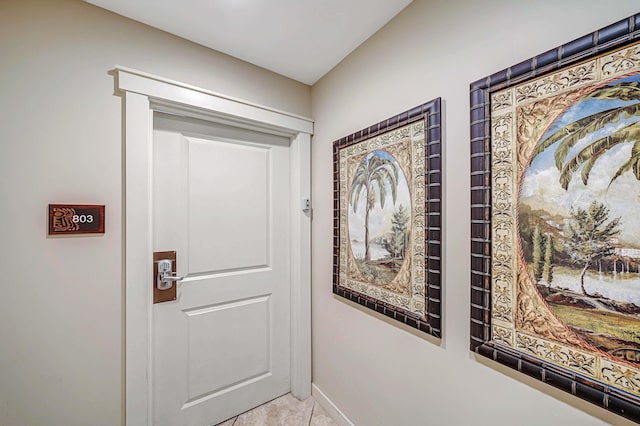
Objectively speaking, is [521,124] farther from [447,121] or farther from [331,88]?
[331,88]

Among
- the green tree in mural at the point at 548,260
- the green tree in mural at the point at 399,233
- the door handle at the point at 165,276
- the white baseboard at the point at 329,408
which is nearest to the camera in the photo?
the green tree in mural at the point at 548,260

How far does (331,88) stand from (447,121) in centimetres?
95

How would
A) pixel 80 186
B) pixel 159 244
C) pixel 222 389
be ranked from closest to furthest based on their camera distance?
pixel 80 186
pixel 159 244
pixel 222 389

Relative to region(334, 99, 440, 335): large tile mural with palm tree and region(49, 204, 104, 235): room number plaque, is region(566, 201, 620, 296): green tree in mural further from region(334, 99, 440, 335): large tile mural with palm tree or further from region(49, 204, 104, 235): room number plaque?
region(49, 204, 104, 235): room number plaque

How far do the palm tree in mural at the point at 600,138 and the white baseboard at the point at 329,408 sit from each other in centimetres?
166

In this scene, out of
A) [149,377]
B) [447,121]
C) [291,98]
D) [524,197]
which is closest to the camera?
[524,197]

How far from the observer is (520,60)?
0.86 meters

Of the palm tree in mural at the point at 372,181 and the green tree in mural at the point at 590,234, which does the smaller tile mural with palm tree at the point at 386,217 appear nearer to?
the palm tree in mural at the point at 372,181

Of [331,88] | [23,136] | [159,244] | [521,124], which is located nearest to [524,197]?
[521,124]

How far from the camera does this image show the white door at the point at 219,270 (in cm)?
150

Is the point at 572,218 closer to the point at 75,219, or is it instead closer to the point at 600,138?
the point at 600,138

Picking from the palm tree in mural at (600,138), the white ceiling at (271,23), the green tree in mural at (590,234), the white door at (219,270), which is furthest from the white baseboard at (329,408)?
the white ceiling at (271,23)

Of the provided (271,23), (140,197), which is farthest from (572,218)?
(140,197)

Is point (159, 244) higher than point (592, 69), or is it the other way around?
point (592, 69)
